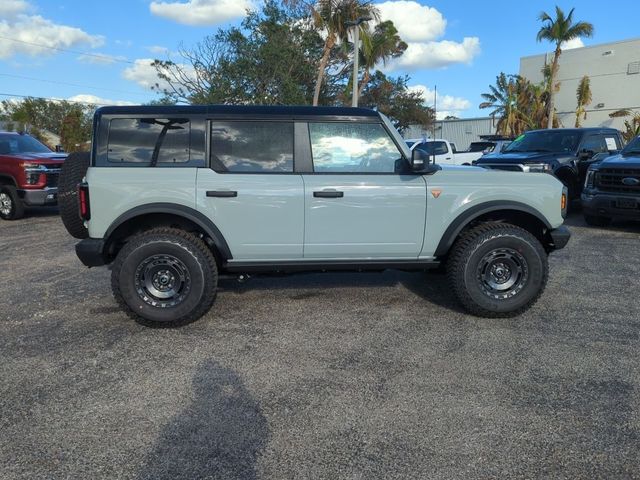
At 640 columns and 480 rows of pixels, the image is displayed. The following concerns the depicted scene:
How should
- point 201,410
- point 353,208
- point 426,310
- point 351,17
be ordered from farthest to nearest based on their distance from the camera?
1. point 351,17
2. point 426,310
3. point 353,208
4. point 201,410

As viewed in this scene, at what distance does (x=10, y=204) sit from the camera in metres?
10.6

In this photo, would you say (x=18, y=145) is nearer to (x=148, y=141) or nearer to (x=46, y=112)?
(x=148, y=141)

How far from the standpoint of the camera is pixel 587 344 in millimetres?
4000

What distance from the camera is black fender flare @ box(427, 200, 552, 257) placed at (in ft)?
14.6

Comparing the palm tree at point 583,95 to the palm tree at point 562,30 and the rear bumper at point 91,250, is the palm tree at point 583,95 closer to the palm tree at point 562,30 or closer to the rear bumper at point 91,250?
the palm tree at point 562,30

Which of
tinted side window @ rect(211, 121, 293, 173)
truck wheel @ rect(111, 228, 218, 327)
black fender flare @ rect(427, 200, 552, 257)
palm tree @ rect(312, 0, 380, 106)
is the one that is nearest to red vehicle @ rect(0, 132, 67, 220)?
truck wheel @ rect(111, 228, 218, 327)

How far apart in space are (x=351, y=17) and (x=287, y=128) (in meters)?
18.1

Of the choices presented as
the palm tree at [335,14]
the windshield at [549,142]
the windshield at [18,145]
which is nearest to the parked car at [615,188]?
the windshield at [549,142]

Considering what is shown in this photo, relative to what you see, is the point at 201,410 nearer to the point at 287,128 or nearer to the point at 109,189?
the point at 109,189

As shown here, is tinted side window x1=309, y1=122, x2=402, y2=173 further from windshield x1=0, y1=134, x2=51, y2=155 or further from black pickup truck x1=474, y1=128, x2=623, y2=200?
windshield x1=0, y1=134, x2=51, y2=155

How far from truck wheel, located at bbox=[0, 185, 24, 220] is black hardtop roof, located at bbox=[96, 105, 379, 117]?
7586mm

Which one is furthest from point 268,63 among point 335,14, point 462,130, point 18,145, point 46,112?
point 46,112

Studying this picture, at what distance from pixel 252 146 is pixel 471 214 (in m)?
2.01

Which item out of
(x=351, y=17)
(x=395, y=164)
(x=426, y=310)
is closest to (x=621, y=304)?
(x=426, y=310)
